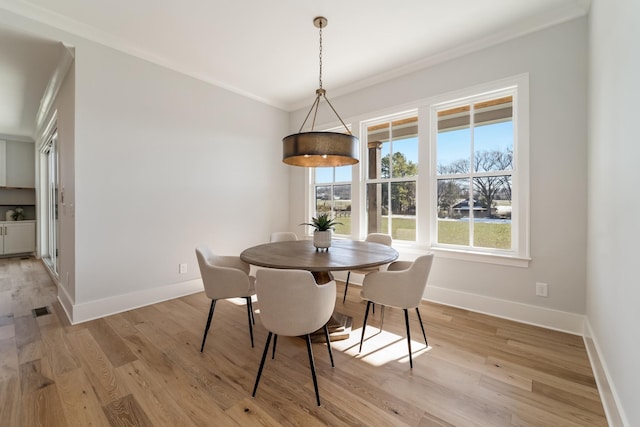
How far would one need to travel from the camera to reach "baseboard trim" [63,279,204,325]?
2695 millimetres

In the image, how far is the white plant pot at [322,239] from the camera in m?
2.48

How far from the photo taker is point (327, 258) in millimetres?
2121

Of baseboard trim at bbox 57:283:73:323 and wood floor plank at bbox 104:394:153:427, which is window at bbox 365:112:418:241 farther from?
baseboard trim at bbox 57:283:73:323

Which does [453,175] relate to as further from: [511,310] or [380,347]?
[380,347]

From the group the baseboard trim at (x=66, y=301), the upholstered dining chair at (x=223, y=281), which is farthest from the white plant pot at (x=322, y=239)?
the baseboard trim at (x=66, y=301)

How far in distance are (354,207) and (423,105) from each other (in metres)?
1.60

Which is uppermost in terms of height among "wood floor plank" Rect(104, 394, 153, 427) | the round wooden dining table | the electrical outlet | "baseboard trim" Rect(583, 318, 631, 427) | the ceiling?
the ceiling

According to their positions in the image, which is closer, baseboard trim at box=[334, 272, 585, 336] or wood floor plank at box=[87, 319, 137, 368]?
wood floor plank at box=[87, 319, 137, 368]

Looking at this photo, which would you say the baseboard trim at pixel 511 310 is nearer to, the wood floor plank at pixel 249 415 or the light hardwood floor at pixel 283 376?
the light hardwood floor at pixel 283 376

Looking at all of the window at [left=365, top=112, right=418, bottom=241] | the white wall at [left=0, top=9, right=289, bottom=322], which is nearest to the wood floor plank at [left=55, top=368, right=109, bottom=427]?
the white wall at [left=0, top=9, right=289, bottom=322]

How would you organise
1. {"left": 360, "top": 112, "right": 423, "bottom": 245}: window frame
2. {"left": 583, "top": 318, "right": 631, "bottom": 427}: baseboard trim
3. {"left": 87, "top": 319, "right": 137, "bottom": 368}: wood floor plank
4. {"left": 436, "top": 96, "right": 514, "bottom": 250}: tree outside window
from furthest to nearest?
{"left": 360, "top": 112, "right": 423, "bottom": 245}: window frame, {"left": 436, "top": 96, "right": 514, "bottom": 250}: tree outside window, {"left": 87, "top": 319, "right": 137, "bottom": 368}: wood floor plank, {"left": 583, "top": 318, "right": 631, "bottom": 427}: baseboard trim

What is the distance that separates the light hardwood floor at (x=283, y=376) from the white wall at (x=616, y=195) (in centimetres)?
37

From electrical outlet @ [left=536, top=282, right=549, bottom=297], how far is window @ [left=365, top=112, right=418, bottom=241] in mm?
1301

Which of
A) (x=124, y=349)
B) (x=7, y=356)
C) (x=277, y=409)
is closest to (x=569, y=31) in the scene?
(x=277, y=409)
